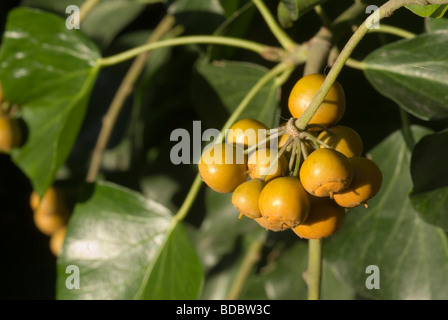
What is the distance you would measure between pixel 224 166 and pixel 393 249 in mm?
405

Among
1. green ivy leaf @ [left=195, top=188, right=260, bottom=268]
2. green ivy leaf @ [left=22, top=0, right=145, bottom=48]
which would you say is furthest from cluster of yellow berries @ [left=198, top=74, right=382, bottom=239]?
green ivy leaf @ [left=22, top=0, right=145, bottom=48]

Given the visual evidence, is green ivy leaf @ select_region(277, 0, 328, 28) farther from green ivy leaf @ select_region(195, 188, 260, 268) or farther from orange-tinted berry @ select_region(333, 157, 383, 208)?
green ivy leaf @ select_region(195, 188, 260, 268)

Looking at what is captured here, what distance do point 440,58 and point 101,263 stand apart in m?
0.58

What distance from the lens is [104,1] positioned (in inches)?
50.3

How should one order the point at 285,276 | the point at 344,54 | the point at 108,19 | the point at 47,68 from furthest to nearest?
the point at 108,19
the point at 285,276
the point at 47,68
the point at 344,54

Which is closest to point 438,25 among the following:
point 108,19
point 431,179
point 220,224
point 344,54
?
point 431,179

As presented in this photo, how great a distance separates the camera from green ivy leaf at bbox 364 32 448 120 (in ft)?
2.35

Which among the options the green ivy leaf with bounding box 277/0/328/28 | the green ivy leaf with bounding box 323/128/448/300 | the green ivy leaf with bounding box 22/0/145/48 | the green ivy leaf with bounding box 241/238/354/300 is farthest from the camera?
the green ivy leaf with bounding box 22/0/145/48

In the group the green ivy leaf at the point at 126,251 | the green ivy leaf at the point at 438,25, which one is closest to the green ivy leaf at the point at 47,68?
the green ivy leaf at the point at 126,251

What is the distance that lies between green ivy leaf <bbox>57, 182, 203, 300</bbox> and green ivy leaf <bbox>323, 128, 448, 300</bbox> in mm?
226

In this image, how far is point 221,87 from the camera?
896 millimetres

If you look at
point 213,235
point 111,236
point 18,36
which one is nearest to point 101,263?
point 111,236

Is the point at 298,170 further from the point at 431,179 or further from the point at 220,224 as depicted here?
the point at 220,224

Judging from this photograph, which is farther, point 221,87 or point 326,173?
point 221,87
